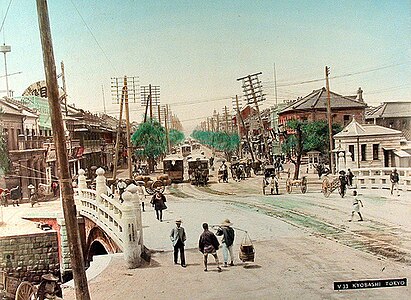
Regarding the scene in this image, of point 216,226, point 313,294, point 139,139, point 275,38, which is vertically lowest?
point 313,294

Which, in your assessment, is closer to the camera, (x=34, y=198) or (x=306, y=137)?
(x=34, y=198)

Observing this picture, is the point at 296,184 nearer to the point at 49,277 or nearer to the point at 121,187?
the point at 121,187

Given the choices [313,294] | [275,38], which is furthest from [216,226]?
[275,38]

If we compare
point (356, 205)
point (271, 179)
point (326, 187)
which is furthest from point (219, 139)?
point (356, 205)

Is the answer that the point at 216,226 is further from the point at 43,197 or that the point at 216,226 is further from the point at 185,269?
the point at 43,197

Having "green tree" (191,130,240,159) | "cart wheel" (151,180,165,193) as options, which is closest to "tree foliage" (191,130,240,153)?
"green tree" (191,130,240,159)

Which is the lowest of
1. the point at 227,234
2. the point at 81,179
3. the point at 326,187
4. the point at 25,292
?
Answer: the point at 25,292

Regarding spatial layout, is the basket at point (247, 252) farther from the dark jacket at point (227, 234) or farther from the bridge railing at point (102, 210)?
the bridge railing at point (102, 210)
